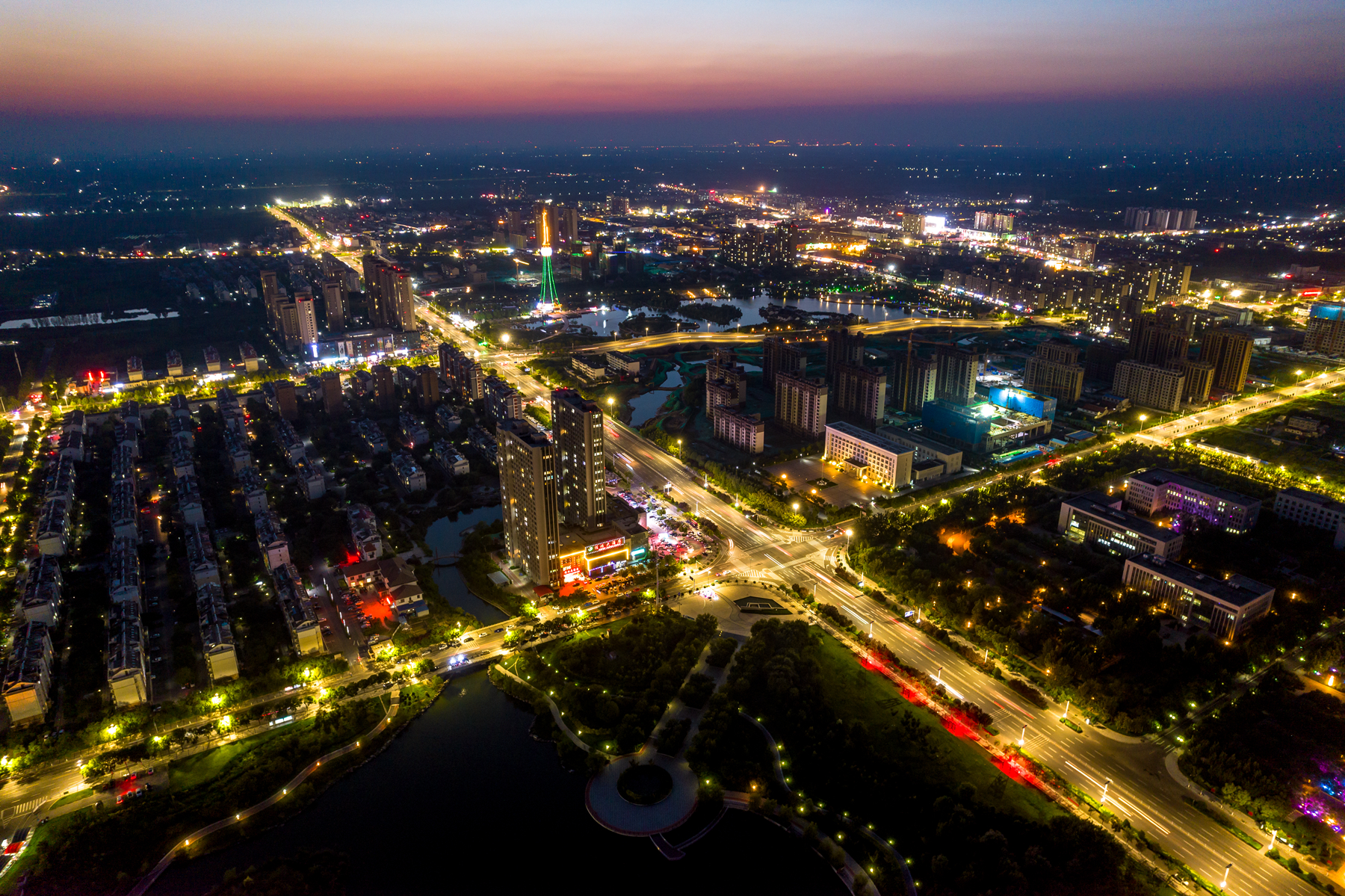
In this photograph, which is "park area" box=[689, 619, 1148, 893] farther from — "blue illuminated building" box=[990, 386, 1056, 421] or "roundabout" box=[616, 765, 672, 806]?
"blue illuminated building" box=[990, 386, 1056, 421]

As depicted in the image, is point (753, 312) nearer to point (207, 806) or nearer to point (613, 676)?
point (613, 676)

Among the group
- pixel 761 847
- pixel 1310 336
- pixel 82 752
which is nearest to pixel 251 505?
pixel 82 752

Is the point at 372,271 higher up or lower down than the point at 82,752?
higher up

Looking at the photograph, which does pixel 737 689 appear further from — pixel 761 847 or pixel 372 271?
pixel 372 271

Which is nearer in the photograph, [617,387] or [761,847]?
[761,847]

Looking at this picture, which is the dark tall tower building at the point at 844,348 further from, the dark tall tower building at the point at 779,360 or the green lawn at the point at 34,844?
the green lawn at the point at 34,844

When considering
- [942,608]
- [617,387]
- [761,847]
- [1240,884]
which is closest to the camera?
[1240,884]

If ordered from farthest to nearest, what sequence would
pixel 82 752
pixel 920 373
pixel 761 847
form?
pixel 920 373 < pixel 82 752 < pixel 761 847
